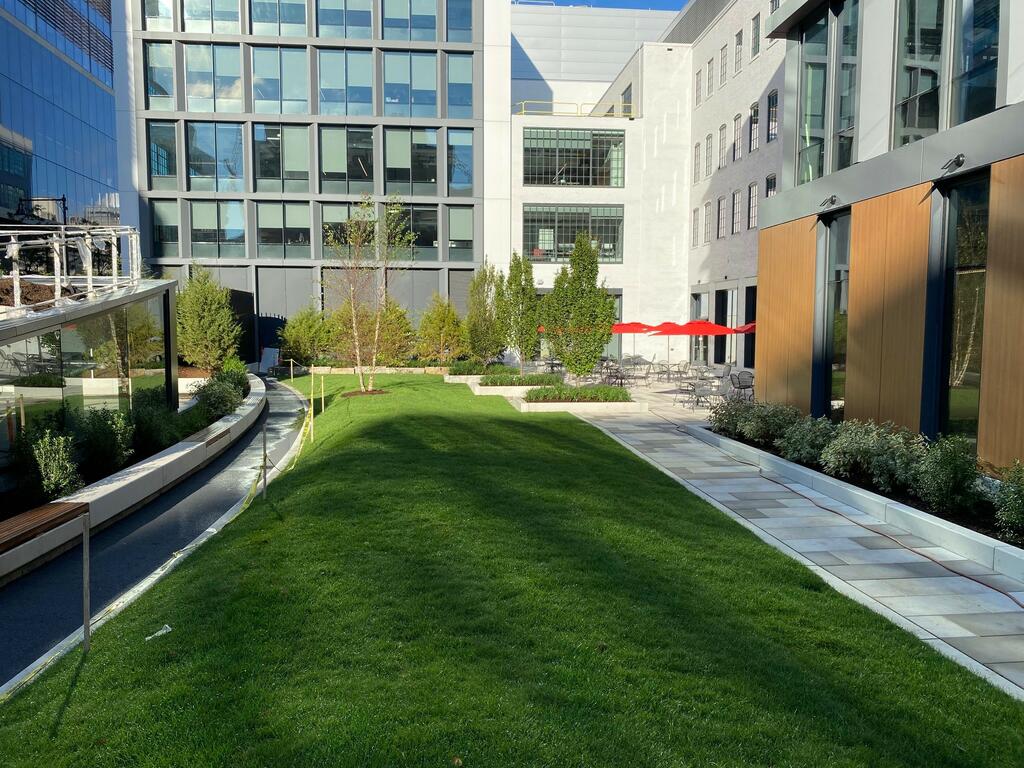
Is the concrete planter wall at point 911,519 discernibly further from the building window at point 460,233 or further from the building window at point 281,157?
the building window at point 281,157

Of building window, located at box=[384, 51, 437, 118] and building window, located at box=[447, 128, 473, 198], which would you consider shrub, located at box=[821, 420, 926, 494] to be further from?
building window, located at box=[384, 51, 437, 118]

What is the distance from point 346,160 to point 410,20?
880 cm

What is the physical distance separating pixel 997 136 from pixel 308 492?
1055cm

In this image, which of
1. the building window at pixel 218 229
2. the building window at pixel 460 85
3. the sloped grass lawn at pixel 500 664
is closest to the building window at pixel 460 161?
the building window at pixel 460 85

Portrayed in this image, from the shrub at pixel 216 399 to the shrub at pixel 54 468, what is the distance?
8.12 metres

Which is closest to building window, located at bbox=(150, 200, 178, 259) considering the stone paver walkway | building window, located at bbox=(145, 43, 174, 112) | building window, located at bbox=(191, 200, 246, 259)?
building window, located at bbox=(191, 200, 246, 259)

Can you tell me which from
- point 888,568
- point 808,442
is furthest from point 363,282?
point 888,568

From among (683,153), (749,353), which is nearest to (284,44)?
(683,153)

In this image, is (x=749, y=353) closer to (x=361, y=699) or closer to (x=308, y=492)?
(x=308, y=492)

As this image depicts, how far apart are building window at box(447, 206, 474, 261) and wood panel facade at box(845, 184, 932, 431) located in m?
31.9

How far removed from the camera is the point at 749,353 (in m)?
33.2

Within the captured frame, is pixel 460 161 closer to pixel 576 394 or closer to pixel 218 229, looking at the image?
pixel 218 229

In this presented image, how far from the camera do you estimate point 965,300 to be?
1096 centimetres

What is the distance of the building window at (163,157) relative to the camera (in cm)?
4125
